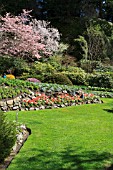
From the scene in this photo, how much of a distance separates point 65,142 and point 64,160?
1.07m

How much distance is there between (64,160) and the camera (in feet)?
17.3

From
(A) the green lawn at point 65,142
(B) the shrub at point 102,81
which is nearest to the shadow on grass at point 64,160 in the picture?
(A) the green lawn at point 65,142

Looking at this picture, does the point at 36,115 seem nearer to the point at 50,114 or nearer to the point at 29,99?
the point at 50,114

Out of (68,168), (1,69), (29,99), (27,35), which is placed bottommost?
(68,168)

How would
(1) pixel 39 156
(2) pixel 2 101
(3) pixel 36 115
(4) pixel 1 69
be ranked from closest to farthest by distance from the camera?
(1) pixel 39 156 < (3) pixel 36 115 < (2) pixel 2 101 < (4) pixel 1 69

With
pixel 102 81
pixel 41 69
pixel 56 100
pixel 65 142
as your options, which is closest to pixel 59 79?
pixel 102 81

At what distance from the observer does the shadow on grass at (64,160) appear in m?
4.98

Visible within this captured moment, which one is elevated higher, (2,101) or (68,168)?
(2,101)

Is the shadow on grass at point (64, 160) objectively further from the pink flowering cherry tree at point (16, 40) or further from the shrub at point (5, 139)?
the pink flowering cherry tree at point (16, 40)

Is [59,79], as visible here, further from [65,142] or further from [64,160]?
[64,160]

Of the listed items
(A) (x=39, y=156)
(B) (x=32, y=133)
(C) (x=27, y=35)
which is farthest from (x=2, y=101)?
(C) (x=27, y=35)

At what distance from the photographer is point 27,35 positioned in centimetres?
2388

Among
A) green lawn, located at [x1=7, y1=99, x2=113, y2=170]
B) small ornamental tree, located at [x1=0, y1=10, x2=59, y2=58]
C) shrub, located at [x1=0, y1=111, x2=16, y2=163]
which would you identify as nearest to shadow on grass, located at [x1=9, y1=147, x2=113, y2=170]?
green lawn, located at [x1=7, y1=99, x2=113, y2=170]

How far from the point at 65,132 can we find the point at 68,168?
229 centimetres
